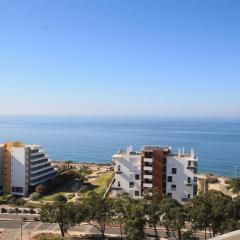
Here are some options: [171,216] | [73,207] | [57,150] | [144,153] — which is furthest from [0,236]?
[57,150]

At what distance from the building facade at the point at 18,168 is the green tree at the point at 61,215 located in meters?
29.5

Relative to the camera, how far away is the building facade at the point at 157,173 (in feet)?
209

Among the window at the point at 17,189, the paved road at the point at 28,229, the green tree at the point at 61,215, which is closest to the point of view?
the green tree at the point at 61,215

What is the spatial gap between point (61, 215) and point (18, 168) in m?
32.9

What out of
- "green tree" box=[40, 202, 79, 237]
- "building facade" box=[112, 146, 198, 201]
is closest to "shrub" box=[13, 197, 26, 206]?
"building facade" box=[112, 146, 198, 201]

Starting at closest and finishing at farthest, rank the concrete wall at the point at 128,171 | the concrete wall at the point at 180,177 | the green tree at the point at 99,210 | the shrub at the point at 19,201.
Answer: the green tree at the point at 99,210 < the concrete wall at the point at 180,177 < the concrete wall at the point at 128,171 < the shrub at the point at 19,201

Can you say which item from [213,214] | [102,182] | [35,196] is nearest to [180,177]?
[102,182]

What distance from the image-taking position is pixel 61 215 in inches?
1769

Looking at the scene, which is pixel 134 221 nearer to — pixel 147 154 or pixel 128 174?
pixel 147 154

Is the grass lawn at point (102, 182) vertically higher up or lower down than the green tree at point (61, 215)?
lower down

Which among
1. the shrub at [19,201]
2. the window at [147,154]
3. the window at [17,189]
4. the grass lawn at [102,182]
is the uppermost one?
the window at [147,154]

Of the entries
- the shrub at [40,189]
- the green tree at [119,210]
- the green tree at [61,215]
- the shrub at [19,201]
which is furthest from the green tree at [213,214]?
the shrub at [40,189]

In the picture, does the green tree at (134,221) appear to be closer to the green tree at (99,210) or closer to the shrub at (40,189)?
the green tree at (99,210)

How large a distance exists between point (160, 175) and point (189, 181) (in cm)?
499
